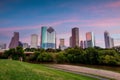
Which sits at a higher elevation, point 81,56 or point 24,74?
point 24,74

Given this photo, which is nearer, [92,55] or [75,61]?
[92,55]

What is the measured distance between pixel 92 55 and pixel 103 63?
9215mm

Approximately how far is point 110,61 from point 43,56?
192 ft

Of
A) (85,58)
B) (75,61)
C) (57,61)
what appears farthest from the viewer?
(57,61)

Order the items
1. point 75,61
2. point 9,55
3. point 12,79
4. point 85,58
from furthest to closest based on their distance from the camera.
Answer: point 9,55 → point 75,61 → point 85,58 → point 12,79

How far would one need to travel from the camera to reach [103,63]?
105 metres

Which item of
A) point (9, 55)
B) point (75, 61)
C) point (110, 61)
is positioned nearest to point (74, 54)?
point (75, 61)

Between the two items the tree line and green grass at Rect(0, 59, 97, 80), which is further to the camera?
the tree line

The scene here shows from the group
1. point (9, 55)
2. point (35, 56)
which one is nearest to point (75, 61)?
point (35, 56)

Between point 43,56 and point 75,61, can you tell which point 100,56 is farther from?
point 43,56

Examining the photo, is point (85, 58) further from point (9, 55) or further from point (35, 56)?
point (9, 55)

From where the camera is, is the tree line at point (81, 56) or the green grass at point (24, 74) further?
the tree line at point (81, 56)

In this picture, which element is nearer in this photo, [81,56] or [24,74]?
[24,74]

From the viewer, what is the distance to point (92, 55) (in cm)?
11000
